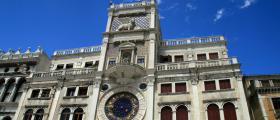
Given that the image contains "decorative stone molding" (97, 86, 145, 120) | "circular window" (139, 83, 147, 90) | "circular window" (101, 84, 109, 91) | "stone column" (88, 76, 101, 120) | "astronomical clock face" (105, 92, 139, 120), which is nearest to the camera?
"decorative stone molding" (97, 86, 145, 120)

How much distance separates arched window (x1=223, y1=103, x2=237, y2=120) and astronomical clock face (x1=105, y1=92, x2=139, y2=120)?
9.39 meters

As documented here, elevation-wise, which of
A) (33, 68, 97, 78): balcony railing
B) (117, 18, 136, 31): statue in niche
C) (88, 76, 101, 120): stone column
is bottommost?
(88, 76, 101, 120): stone column

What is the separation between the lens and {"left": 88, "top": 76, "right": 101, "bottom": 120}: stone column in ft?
107

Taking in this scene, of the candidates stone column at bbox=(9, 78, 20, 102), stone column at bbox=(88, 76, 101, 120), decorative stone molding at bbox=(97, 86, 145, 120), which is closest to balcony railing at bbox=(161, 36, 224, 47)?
decorative stone molding at bbox=(97, 86, 145, 120)

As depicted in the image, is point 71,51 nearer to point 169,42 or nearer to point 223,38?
point 169,42

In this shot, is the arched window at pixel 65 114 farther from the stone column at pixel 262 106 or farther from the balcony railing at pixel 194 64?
the stone column at pixel 262 106

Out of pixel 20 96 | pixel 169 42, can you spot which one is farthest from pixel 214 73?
pixel 20 96

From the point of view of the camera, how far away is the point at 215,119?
29688mm

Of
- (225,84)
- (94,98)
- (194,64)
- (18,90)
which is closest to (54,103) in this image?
(94,98)

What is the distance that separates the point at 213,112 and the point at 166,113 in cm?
485

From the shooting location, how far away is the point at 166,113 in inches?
1236

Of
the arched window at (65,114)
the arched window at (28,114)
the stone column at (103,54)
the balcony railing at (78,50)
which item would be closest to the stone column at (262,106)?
the stone column at (103,54)

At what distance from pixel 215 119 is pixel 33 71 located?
80.7 feet

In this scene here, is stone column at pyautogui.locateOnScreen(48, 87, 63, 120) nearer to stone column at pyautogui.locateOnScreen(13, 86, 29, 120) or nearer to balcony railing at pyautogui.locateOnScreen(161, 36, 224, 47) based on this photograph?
stone column at pyautogui.locateOnScreen(13, 86, 29, 120)
